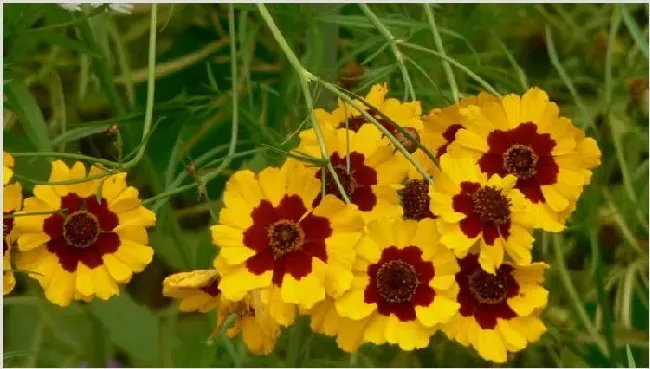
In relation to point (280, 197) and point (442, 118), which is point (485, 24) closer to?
point (442, 118)

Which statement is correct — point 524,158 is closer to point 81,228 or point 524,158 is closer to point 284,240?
point 284,240

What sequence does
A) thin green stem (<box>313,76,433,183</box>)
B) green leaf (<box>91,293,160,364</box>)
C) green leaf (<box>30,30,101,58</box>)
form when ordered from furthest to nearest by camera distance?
green leaf (<box>91,293,160,364</box>), green leaf (<box>30,30,101,58</box>), thin green stem (<box>313,76,433,183</box>)

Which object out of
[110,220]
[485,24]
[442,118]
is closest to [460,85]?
[485,24]

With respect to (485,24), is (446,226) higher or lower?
lower

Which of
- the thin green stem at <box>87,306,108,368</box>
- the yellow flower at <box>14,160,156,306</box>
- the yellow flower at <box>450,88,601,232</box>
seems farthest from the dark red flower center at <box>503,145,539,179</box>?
the thin green stem at <box>87,306,108,368</box>

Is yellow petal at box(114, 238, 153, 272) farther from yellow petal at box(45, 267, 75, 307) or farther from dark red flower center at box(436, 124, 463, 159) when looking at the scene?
dark red flower center at box(436, 124, 463, 159)

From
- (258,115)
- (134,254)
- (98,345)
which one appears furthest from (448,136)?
(98,345)
